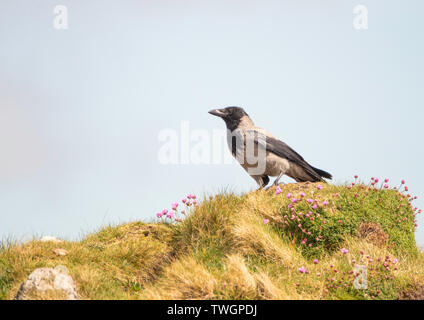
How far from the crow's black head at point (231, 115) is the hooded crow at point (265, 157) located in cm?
13

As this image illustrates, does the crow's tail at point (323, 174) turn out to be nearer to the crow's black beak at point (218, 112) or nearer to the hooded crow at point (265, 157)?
the hooded crow at point (265, 157)

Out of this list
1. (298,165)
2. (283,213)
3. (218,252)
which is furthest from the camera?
(298,165)

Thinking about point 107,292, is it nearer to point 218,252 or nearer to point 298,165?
point 218,252

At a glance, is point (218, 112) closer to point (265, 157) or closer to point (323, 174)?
point (265, 157)

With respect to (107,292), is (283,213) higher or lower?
higher

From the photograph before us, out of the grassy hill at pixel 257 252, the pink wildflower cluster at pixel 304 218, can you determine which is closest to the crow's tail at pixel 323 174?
the grassy hill at pixel 257 252

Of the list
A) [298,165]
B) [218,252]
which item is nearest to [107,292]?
[218,252]

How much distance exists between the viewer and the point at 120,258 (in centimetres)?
845

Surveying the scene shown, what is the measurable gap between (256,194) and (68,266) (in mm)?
3793

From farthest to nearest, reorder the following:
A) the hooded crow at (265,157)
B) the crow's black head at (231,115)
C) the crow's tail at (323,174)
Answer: the crow's black head at (231,115) → the crow's tail at (323,174) → the hooded crow at (265,157)

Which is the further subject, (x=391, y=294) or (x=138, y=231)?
(x=138, y=231)

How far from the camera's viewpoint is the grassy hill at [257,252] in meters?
6.40

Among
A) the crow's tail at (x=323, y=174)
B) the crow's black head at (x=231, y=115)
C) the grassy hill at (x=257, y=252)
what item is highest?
the crow's black head at (x=231, y=115)

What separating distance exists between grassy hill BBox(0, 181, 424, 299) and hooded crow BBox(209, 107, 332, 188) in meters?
0.80
